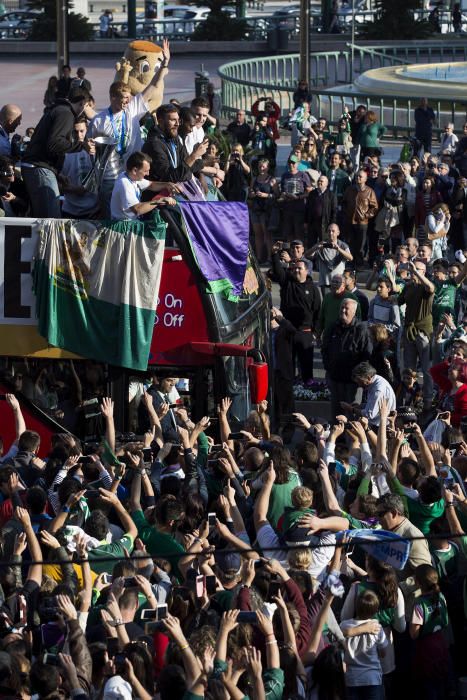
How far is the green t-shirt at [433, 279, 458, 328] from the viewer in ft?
51.2

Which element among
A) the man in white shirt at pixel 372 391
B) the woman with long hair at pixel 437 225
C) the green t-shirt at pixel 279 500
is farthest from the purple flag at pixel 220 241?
the woman with long hair at pixel 437 225

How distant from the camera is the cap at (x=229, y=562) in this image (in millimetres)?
8492

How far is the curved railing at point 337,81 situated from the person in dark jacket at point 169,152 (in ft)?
53.2

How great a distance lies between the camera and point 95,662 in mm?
7359

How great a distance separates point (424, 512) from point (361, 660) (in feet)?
5.55

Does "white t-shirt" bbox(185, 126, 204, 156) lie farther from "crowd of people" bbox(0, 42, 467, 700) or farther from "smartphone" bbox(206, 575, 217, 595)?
"smartphone" bbox(206, 575, 217, 595)

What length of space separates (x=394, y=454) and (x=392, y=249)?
10.6 m

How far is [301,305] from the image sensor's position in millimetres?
15523

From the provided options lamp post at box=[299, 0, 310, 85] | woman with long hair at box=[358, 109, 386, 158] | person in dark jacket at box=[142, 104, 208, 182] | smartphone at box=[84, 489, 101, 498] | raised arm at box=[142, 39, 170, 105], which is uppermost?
lamp post at box=[299, 0, 310, 85]

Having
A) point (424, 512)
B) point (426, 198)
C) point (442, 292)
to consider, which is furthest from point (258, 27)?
point (424, 512)

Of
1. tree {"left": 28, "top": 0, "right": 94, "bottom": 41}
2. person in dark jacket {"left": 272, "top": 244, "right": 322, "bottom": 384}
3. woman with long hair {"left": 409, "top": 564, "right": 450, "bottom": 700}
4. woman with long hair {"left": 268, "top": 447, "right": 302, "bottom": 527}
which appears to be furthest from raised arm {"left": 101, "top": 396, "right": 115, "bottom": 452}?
tree {"left": 28, "top": 0, "right": 94, "bottom": 41}

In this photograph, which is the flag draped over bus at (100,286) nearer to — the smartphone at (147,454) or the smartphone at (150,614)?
the smartphone at (147,454)

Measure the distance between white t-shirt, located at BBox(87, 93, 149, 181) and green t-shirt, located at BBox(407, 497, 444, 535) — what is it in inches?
169

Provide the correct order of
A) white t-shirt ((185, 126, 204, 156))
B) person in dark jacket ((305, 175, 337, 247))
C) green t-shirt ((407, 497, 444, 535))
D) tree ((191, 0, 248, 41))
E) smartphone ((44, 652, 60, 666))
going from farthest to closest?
tree ((191, 0, 248, 41)) < person in dark jacket ((305, 175, 337, 247)) < white t-shirt ((185, 126, 204, 156)) < green t-shirt ((407, 497, 444, 535)) < smartphone ((44, 652, 60, 666))
